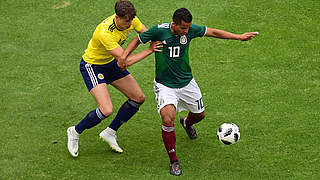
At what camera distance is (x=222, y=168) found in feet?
27.2

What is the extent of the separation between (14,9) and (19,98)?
4.48 m

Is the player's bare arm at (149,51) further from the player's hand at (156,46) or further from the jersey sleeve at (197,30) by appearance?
the jersey sleeve at (197,30)

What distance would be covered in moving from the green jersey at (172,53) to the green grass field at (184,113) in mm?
1279

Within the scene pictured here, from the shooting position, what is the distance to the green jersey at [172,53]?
8.11 meters

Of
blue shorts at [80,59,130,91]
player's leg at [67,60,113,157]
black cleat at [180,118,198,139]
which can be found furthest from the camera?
Answer: black cleat at [180,118,198,139]

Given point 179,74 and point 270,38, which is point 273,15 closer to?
point 270,38

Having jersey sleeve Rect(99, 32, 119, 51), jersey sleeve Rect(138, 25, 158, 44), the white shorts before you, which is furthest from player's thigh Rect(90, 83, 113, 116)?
jersey sleeve Rect(138, 25, 158, 44)

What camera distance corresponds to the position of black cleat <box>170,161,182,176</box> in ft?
26.7

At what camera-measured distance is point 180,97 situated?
332 inches

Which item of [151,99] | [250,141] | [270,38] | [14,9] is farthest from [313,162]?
[14,9]

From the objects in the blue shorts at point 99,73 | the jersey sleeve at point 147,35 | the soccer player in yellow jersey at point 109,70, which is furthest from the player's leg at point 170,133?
the blue shorts at point 99,73

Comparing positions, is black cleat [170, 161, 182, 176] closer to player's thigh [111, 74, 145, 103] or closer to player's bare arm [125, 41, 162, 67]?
player's thigh [111, 74, 145, 103]

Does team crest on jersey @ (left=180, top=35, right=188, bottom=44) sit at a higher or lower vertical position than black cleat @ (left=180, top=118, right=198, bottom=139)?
higher

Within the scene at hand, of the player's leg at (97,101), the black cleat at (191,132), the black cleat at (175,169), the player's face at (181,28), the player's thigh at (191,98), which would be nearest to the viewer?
the player's face at (181,28)
